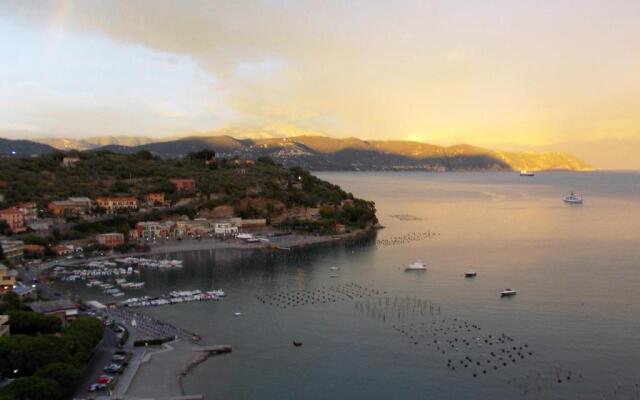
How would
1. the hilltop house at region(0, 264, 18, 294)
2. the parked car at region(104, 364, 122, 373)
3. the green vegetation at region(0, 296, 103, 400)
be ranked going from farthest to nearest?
the hilltop house at region(0, 264, 18, 294) → the parked car at region(104, 364, 122, 373) → the green vegetation at region(0, 296, 103, 400)

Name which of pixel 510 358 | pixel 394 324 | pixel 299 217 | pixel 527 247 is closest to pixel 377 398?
pixel 510 358

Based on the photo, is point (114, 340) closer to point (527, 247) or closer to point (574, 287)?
point (574, 287)

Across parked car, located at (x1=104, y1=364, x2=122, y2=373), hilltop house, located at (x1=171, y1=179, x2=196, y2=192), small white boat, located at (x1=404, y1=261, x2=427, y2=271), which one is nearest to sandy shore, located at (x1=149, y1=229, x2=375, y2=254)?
hilltop house, located at (x1=171, y1=179, x2=196, y2=192)

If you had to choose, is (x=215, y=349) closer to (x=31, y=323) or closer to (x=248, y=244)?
(x=31, y=323)

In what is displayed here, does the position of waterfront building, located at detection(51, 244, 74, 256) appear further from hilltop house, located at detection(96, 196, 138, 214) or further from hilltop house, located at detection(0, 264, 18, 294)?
hilltop house, located at detection(0, 264, 18, 294)

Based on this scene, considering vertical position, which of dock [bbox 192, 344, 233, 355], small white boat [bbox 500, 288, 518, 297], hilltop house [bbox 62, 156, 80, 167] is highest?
hilltop house [bbox 62, 156, 80, 167]

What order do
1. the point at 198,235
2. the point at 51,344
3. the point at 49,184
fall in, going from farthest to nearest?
1. the point at 49,184
2. the point at 198,235
3. the point at 51,344

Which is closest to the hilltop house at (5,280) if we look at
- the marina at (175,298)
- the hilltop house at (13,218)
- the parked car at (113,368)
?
the marina at (175,298)
